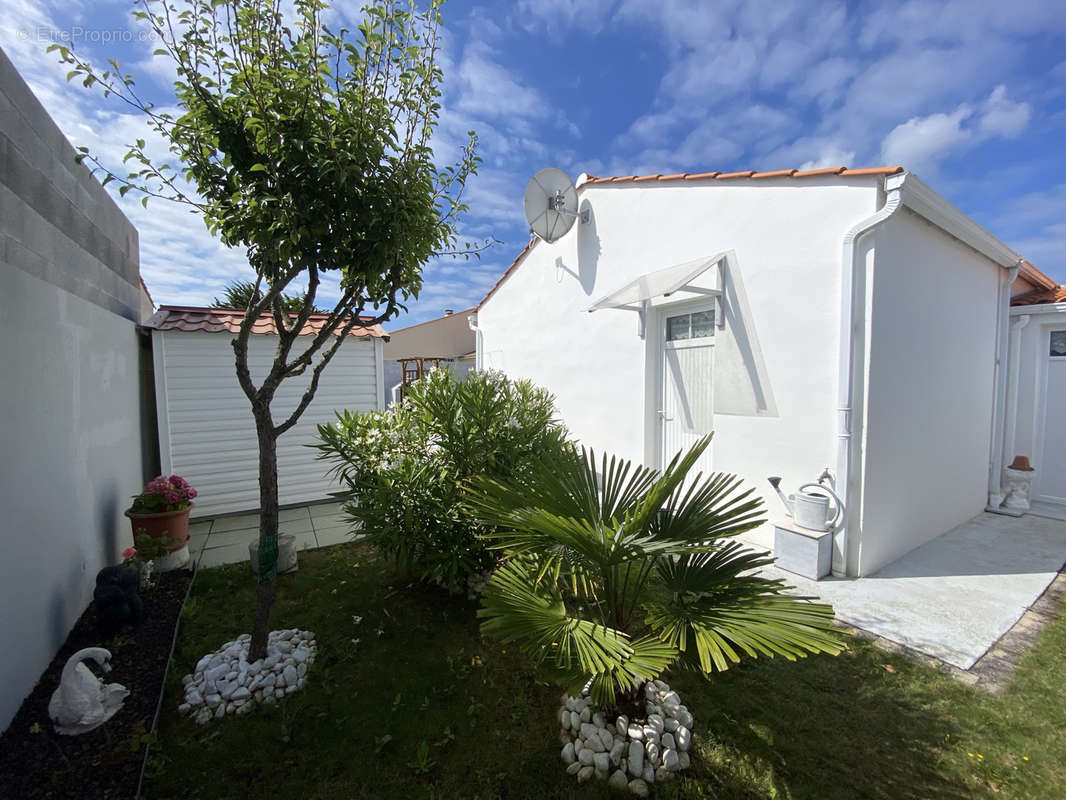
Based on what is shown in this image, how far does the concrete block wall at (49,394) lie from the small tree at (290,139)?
1376 millimetres

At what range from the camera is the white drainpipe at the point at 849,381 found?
484 centimetres

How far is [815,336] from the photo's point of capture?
205 inches

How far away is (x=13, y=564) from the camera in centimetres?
292

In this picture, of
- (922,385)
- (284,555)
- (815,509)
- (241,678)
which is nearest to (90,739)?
(241,678)

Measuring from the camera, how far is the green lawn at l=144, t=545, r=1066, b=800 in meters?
2.52

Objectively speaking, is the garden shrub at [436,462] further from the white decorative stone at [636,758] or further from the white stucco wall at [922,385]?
the white stucco wall at [922,385]

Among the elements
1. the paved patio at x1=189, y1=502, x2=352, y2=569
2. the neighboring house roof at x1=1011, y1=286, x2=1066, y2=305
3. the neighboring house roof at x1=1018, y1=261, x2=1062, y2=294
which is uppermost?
the neighboring house roof at x1=1018, y1=261, x2=1062, y2=294

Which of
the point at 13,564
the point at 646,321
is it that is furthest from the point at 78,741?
the point at 646,321


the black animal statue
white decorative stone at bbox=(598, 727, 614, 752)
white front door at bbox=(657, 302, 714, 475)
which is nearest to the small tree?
the black animal statue

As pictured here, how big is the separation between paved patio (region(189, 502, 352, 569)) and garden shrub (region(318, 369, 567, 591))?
6.51 feet

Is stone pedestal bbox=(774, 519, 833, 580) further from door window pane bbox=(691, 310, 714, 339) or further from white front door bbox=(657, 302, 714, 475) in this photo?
door window pane bbox=(691, 310, 714, 339)

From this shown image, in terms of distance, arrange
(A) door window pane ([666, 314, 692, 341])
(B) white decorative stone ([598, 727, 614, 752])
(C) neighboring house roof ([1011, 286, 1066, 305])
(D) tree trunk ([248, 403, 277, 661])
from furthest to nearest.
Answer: (C) neighboring house roof ([1011, 286, 1066, 305]), (A) door window pane ([666, 314, 692, 341]), (D) tree trunk ([248, 403, 277, 661]), (B) white decorative stone ([598, 727, 614, 752])

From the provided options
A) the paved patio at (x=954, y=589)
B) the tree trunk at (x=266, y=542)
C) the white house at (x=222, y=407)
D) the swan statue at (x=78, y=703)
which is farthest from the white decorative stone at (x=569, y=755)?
the white house at (x=222, y=407)

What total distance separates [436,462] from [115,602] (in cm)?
302
